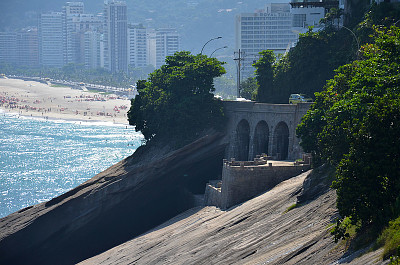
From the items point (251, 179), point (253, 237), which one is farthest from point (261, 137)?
point (253, 237)

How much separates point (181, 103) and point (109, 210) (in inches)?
511

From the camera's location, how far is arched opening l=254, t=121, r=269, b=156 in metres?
79.2

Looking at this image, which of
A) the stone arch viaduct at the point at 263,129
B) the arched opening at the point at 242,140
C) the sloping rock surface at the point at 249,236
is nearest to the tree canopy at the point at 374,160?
the sloping rock surface at the point at 249,236

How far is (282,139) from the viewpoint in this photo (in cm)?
7619

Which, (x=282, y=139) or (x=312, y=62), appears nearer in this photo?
(x=282, y=139)

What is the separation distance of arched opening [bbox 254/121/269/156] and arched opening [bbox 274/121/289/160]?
3.34m

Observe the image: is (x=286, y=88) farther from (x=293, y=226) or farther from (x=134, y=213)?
(x=293, y=226)

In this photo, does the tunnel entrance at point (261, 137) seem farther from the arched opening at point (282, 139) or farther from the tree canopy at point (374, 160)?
the tree canopy at point (374, 160)

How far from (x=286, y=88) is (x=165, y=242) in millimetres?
27770

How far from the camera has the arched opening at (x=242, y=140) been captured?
269 ft

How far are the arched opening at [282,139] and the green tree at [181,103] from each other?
31.0ft

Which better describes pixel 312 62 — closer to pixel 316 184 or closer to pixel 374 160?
pixel 316 184

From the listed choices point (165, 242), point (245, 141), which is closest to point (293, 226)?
point (165, 242)

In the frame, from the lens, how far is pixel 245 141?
82500 mm
